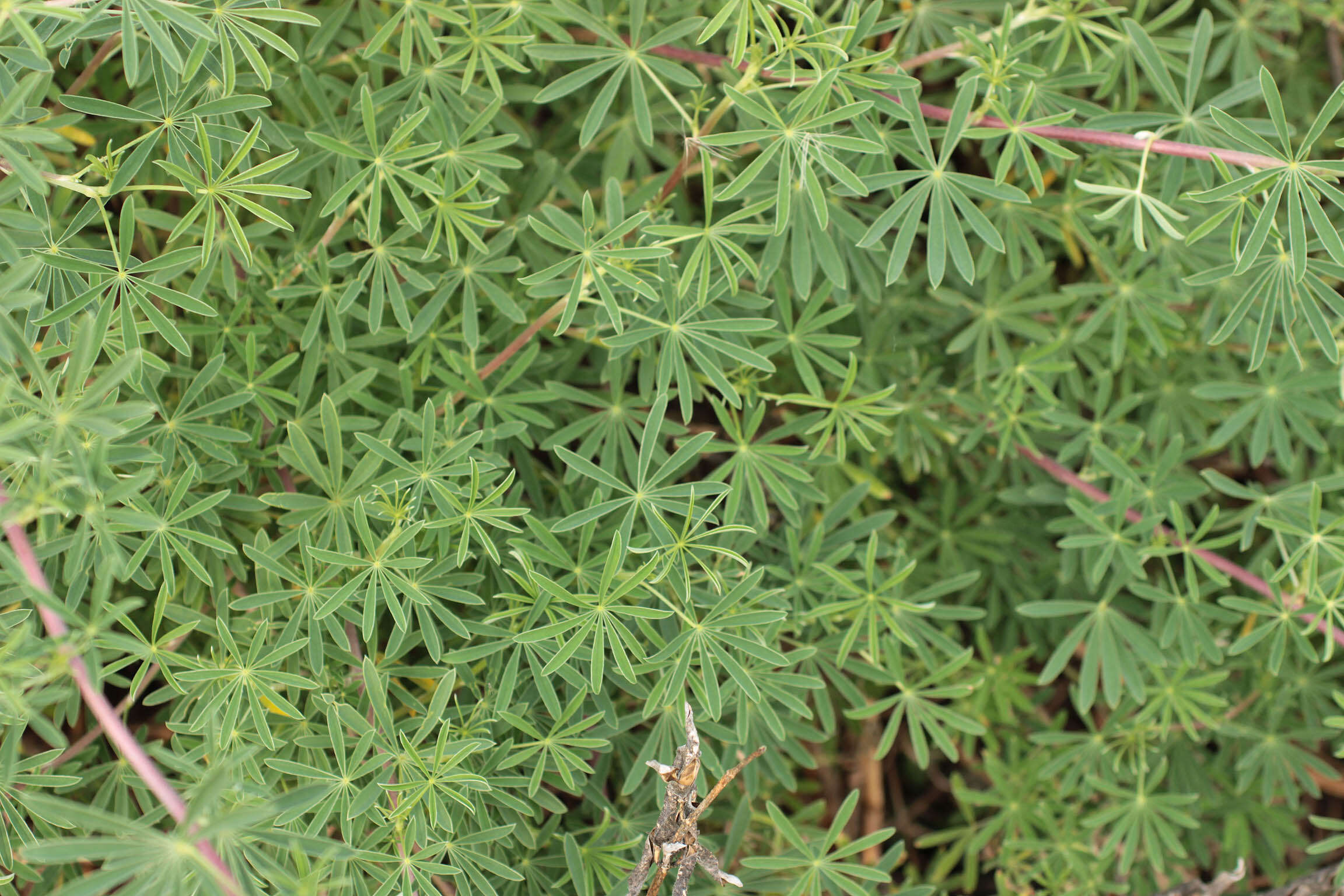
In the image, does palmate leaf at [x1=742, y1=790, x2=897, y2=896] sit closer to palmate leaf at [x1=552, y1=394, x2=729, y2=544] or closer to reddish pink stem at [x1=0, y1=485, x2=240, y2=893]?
palmate leaf at [x1=552, y1=394, x2=729, y2=544]

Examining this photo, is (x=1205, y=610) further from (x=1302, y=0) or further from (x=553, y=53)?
(x=553, y=53)

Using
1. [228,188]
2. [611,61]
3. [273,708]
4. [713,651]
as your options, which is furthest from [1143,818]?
[228,188]

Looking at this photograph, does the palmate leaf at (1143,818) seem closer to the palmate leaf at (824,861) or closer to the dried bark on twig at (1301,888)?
the dried bark on twig at (1301,888)

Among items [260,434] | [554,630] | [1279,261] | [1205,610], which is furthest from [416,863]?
[1279,261]

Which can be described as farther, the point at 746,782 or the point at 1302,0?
the point at 1302,0

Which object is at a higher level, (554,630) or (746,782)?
(554,630)

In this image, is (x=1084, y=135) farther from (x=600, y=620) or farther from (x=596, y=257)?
(x=600, y=620)

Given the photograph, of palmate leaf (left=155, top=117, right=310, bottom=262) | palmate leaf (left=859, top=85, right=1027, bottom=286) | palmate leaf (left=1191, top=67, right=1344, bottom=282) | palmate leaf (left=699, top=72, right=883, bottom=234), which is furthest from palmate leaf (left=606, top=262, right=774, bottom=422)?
palmate leaf (left=1191, top=67, right=1344, bottom=282)
